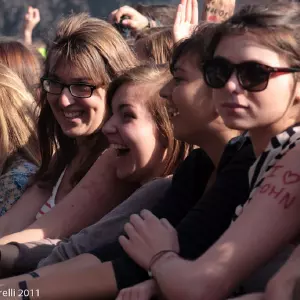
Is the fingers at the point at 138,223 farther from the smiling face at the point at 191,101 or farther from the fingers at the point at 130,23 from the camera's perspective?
the fingers at the point at 130,23

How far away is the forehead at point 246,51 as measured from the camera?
237 cm

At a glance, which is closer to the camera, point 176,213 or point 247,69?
point 247,69

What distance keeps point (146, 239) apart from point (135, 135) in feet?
2.97

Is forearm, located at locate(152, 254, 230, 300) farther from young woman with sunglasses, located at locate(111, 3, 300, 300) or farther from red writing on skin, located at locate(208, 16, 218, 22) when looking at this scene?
red writing on skin, located at locate(208, 16, 218, 22)

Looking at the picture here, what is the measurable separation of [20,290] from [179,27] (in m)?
1.89

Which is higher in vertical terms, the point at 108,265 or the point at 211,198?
the point at 211,198

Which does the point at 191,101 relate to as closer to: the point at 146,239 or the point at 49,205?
the point at 146,239

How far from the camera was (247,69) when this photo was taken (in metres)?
2.38

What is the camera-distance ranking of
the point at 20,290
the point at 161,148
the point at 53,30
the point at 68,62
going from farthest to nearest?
1. the point at 53,30
2. the point at 68,62
3. the point at 161,148
4. the point at 20,290

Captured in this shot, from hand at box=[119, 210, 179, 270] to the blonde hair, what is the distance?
6.69 feet

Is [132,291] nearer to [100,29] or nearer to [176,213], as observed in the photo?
[176,213]

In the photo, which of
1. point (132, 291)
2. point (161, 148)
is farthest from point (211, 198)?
point (161, 148)

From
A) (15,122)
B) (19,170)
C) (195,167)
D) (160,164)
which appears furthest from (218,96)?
(15,122)

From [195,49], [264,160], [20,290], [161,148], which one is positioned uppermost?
[195,49]
